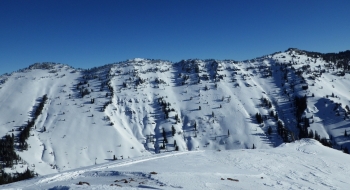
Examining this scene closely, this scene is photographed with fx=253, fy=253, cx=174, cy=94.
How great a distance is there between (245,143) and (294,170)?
133 m

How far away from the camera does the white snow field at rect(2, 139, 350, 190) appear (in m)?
17.9

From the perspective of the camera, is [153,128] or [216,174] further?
[153,128]

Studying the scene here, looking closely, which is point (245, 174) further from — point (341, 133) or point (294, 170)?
point (341, 133)

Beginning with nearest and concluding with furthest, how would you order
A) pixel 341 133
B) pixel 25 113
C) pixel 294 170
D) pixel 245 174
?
1. pixel 245 174
2. pixel 294 170
3. pixel 341 133
4. pixel 25 113

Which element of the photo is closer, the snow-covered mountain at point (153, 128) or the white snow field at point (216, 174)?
the white snow field at point (216, 174)

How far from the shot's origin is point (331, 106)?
17725 cm

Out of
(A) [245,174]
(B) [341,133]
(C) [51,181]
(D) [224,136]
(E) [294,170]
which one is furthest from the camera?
(D) [224,136]

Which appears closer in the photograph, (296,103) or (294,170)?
(294,170)

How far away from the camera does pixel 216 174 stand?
20.6 meters

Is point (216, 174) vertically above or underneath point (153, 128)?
above

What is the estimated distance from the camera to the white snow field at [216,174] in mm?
17875

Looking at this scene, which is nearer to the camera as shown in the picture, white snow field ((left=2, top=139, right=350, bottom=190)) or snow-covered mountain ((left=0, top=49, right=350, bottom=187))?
white snow field ((left=2, top=139, right=350, bottom=190))

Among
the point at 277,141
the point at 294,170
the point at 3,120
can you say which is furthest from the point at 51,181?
the point at 3,120

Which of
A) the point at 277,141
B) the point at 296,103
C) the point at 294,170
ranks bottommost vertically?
the point at 277,141
